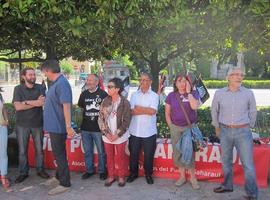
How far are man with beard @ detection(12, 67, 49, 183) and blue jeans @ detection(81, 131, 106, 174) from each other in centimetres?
71

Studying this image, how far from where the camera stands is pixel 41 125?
6562mm

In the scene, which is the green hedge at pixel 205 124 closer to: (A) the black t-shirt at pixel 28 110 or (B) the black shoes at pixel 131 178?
(B) the black shoes at pixel 131 178

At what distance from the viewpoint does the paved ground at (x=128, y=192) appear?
5.93m

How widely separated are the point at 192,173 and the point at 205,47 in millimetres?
4939

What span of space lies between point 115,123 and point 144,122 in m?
0.44

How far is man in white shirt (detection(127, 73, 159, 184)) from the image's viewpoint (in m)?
6.30

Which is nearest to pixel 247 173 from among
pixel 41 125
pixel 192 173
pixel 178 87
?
pixel 192 173

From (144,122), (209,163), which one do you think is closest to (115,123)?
(144,122)

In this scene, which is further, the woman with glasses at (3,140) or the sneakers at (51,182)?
the sneakers at (51,182)

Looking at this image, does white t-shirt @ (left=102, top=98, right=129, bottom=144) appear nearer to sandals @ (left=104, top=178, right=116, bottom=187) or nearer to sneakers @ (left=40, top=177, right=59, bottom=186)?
sandals @ (left=104, top=178, right=116, bottom=187)

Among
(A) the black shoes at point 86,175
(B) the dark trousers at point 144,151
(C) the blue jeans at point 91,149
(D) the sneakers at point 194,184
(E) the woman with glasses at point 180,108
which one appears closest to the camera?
(E) the woman with glasses at point 180,108

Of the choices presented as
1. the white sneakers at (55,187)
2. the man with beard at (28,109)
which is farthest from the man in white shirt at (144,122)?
the man with beard at (28,109)

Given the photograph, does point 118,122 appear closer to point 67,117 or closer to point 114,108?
point 114,108

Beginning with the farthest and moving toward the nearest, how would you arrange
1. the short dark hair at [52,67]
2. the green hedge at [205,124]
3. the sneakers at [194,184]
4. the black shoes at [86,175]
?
the green hedge at [205,124] < the black shoes at [86,175] < the sneakers at [194,184] < the short dark hair at [52,67]
